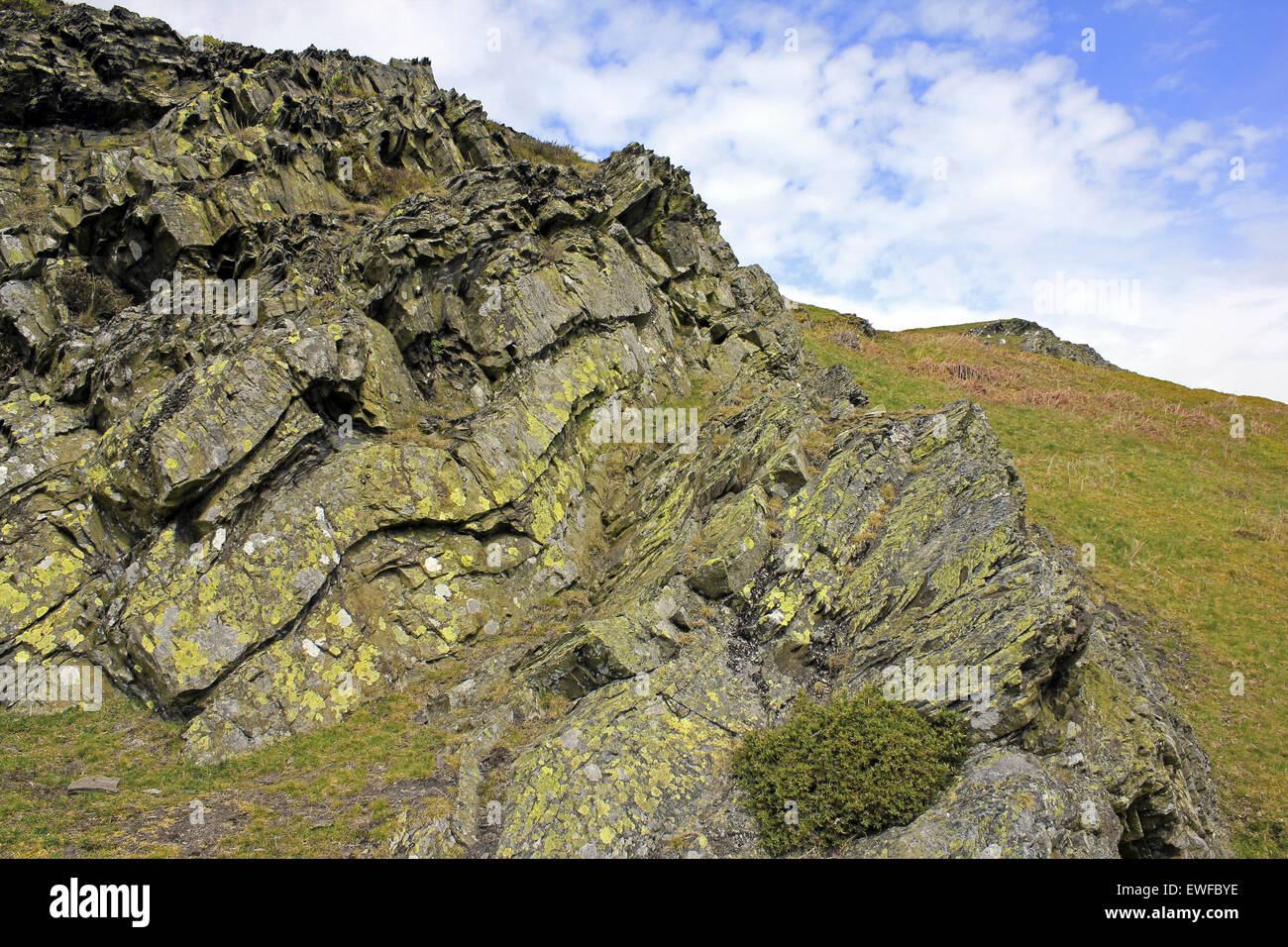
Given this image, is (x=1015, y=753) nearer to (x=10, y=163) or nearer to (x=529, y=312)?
(x=529, y=312)

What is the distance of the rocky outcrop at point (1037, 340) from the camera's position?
67938mm

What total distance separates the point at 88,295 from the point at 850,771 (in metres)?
33.7

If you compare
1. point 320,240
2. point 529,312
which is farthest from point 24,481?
point 529,312

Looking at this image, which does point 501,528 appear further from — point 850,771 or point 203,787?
point 850,771

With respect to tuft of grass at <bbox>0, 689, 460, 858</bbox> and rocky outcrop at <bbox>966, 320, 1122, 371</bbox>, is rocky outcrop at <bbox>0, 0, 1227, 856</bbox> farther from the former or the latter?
rocky outcrop at <bbox>966, 320, 1122, 371</bbox>

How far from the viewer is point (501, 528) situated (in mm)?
19891

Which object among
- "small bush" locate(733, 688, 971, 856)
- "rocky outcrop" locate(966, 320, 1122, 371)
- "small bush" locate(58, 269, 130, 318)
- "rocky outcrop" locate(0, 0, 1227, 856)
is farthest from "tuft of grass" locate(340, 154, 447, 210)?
"rocky outcrop" locate(966, 320, 1122, 371)

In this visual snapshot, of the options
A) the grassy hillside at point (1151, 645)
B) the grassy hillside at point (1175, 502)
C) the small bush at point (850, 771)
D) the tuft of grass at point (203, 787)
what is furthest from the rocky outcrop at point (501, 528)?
the grassy hillside at point (1175, 502)

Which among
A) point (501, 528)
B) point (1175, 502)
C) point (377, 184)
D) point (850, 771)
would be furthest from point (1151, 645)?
point (377, 184)

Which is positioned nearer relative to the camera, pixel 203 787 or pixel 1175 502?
pixel 203 787

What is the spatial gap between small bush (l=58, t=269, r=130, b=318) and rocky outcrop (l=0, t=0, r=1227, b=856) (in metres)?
0.70

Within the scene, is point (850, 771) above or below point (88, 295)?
below

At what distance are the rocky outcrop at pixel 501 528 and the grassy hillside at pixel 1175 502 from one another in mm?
2276

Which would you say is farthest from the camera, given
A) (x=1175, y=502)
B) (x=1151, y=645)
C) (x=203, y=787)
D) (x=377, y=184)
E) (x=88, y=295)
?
(x=377, y=184)
